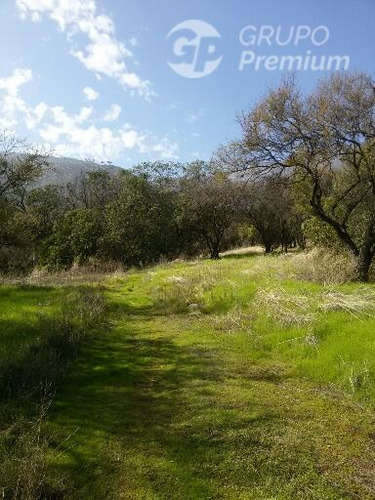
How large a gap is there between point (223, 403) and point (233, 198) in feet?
143

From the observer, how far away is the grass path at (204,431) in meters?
5.37

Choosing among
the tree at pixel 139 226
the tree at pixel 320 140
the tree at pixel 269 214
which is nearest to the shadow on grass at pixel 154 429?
the tree at pixel 320 140

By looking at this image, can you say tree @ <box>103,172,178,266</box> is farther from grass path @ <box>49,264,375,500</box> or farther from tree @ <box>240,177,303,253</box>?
grass path @ <box>49,264,375,500</box>

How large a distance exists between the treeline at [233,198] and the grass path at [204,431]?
39.0 feet

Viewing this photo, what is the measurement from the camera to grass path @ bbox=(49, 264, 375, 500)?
5.37 metres

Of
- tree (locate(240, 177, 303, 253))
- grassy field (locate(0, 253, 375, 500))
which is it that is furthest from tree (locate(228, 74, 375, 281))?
tree (locate(240, 177, 303, 253))

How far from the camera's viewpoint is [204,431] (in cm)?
668

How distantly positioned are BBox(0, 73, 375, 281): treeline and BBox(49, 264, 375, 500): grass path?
11875mm

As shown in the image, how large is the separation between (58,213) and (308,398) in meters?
65.0

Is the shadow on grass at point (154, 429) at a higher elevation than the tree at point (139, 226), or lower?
lower

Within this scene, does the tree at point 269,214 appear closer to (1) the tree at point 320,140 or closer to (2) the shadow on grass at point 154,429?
(1) the tree at point 320,140

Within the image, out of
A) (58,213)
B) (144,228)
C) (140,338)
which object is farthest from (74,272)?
(58,213)

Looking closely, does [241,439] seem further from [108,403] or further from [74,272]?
[74,272]

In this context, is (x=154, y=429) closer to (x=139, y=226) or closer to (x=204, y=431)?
(x=204, y=431)
